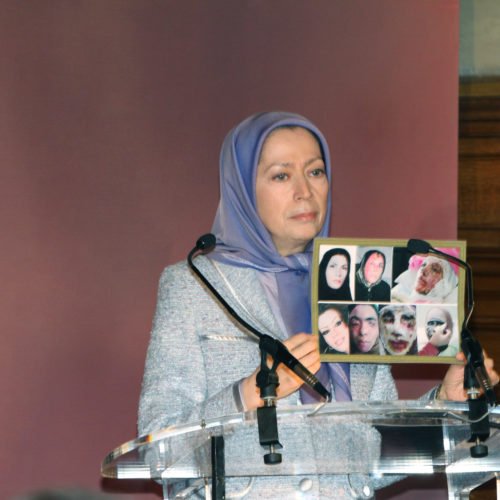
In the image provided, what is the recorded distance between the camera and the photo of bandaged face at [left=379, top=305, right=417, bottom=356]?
5.49 feet

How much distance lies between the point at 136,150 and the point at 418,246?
1.45 meters

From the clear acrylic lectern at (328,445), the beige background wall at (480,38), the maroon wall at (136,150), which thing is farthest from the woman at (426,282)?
the beige background wall at (480,38)

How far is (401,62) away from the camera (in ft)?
9.91

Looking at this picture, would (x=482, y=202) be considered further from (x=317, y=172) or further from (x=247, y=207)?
(x=247, y=207)

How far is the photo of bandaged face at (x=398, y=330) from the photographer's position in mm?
1673

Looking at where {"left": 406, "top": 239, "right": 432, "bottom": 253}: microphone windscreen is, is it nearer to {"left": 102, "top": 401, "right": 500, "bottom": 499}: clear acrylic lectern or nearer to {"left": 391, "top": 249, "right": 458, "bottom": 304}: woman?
{"left": 391, "top": 249, "right": 458, "bottom": 304}: woman

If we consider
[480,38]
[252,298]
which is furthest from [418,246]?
[480,38]

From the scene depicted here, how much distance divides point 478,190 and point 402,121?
505 mm

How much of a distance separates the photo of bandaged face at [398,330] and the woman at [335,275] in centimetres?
8

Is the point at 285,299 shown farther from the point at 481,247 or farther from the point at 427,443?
the point at 481,247

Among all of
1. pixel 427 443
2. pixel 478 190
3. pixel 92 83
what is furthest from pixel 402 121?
pixel 427 443

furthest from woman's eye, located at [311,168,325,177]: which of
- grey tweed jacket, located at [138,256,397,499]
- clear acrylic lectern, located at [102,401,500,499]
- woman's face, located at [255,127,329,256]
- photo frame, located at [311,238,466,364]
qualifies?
clear acrylic lectern, located at [102,401,500,499]

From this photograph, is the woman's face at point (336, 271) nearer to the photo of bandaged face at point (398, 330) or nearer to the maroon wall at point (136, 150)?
the photo of bandaged face at point (398, 330)

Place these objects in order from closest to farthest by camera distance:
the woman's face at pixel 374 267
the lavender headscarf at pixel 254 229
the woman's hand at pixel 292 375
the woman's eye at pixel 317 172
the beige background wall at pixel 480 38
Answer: the woman's hand at pixel 292 375 < the woman's face at pixel 374 267 < the lavender headscarf at pixel 254 229 < the woman's eye at pixel 317 172 < the beige background wall at pixel 480 38
